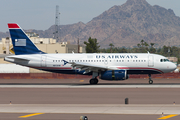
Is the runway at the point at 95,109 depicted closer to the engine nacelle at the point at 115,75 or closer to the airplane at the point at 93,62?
the engine nacelle at the point at 115,75

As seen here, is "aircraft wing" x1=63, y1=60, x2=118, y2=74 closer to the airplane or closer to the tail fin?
the airplane

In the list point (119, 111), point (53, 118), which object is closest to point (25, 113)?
point (53, 118)

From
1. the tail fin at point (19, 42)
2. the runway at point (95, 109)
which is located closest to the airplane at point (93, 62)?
the tail fin at point (19, 42)

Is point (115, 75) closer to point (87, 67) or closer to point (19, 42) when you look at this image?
point (87, 67)

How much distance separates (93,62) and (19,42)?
1203 cm

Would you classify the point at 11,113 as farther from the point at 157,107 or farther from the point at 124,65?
the point at 124,65

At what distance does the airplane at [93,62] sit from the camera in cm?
4322

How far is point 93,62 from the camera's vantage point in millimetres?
44906

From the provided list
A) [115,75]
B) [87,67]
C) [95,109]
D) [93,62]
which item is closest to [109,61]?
[93,62]

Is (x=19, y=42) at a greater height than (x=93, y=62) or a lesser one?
greater

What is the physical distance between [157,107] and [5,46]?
342 feet

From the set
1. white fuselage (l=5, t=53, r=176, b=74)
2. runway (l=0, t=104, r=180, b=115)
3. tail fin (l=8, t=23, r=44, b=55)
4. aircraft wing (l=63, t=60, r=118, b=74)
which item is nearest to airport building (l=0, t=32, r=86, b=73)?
tail fin (l=8, t=23, r=44, b=55)

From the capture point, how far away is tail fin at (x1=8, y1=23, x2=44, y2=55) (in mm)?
46719

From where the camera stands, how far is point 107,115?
19.0m
